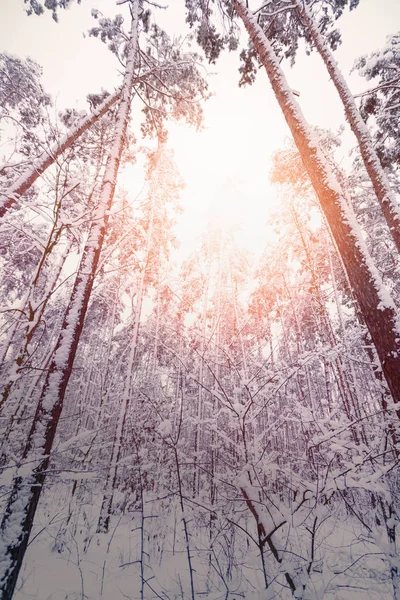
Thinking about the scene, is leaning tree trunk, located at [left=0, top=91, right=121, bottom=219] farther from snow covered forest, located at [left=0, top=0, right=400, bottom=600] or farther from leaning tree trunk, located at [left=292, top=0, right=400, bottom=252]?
leaning tree trunk, located at [left=292, top=0, right=400, bottom=252]

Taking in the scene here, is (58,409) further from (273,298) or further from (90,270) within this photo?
(273,298)

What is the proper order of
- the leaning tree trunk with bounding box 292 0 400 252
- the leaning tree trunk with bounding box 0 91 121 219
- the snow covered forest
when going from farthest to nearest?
the leaning tree trunk with bounding box 0 91 121 219, the leaning tree trunk with bounding box 292 0 400 252, the snow covered forest

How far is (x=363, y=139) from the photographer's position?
575 cm

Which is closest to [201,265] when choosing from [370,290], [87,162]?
[87,162]

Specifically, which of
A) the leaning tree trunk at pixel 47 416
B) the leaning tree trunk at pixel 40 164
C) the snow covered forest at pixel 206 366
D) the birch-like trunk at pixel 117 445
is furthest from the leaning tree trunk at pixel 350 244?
the leaning tree trunk at pixel 40 164

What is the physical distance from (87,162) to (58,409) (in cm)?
1017

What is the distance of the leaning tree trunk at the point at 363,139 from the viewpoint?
5.40m

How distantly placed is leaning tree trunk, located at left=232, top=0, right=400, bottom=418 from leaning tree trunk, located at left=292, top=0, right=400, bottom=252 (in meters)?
1.81

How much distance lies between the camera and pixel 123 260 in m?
12.6

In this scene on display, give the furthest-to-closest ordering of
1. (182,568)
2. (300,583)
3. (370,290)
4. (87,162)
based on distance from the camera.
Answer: (87,162) < (182,568) < (370,290) < (300,583)

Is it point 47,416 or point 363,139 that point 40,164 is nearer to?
point 47,416

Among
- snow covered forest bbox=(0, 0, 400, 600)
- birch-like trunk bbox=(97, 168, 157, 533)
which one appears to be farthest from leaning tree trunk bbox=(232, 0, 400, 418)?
birch-like trunk bbox=(97, 168, 157, 533)

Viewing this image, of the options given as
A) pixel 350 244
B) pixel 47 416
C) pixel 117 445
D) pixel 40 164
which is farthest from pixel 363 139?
pixel 117 445

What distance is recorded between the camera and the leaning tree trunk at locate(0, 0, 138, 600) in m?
2.60
